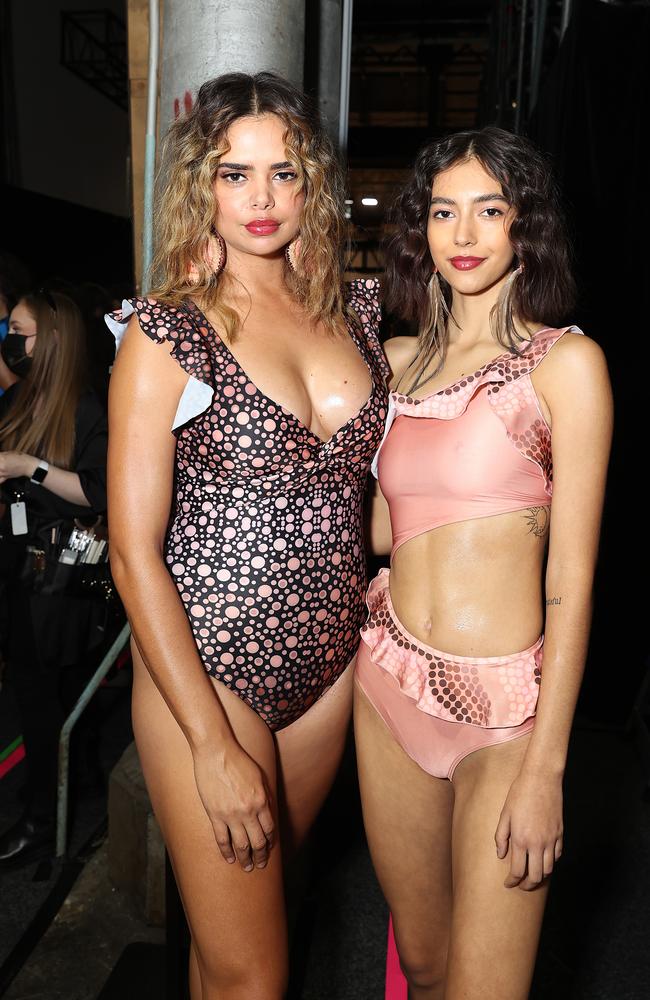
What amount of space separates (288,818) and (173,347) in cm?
94

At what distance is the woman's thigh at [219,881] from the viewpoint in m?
1.47

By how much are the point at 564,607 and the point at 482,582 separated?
16cm

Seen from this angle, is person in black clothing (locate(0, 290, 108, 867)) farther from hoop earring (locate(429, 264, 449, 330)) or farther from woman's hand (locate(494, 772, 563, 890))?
woman's hand (locate(494, 772, 563, 890))

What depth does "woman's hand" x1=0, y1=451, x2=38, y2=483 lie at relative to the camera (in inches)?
108

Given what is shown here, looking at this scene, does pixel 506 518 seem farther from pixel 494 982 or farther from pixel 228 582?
pixel 494 982

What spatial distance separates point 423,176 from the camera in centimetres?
166

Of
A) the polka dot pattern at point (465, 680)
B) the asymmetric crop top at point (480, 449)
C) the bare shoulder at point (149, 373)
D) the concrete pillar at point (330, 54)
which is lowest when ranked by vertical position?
the polka dot pattern at point (465, 680)

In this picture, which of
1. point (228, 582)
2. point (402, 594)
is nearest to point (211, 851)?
point (228, 582)

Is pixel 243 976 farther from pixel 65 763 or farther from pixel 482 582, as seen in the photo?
pixel 65 763

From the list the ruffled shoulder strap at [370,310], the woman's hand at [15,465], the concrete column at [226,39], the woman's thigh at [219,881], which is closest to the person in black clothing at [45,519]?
the woman's hand at [15,465]

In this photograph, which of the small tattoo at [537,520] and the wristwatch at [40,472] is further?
the wristwatch at [40,472]

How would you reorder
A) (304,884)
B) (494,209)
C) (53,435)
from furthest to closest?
(53,435) < (304,884) < (494,209)

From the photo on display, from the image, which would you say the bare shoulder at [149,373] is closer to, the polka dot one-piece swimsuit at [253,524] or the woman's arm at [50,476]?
the polka dot one-piece swimsuit at [253,524]

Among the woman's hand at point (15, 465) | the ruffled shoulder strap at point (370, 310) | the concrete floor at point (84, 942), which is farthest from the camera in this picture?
the woman's hand at point (15, 465)
